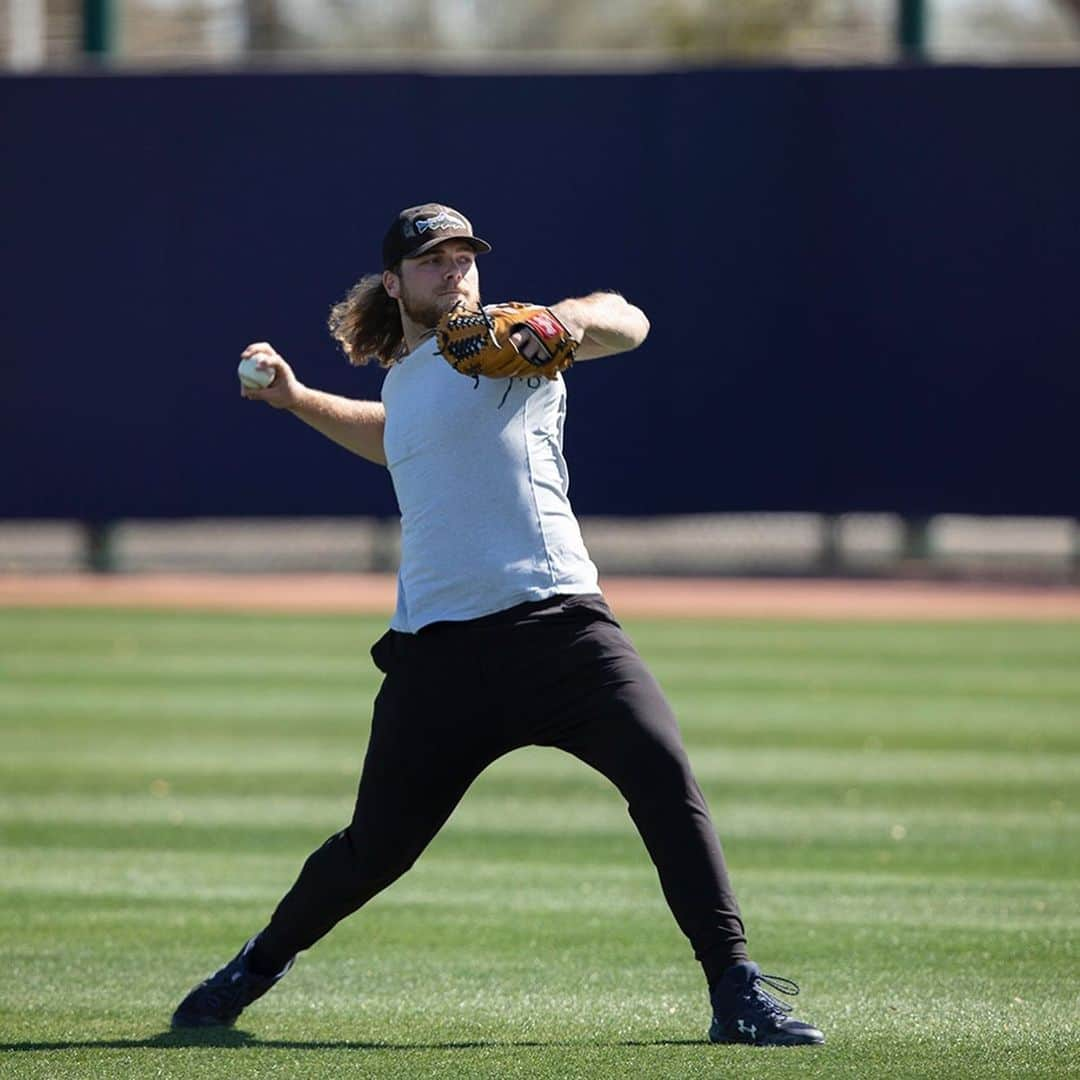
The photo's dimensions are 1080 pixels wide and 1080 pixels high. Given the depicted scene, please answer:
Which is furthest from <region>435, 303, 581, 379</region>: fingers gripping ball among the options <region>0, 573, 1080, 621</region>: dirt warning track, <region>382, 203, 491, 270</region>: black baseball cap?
<region>0, 573, 1080, 621</region>: dirt warning track

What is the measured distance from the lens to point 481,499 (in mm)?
5188

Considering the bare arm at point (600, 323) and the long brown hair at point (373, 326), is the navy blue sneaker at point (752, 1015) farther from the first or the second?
the long brown hair at point (373, 326)

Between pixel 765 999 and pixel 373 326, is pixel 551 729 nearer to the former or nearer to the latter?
pixel 765 999

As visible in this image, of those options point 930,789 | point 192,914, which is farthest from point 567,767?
point 192,914

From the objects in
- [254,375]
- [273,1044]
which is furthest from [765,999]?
[254,375]

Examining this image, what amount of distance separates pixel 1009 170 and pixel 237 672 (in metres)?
8.14

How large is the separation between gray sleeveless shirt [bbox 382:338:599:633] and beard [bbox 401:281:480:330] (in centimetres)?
10

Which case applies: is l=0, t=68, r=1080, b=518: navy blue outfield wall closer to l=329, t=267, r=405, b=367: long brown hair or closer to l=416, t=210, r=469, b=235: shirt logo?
l=329, t=267, r=405, b=367: long brown hair

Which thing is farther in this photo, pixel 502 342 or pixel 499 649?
pixel 499 649

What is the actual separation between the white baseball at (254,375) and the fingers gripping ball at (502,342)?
604 millimetres

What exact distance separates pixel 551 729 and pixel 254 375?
116 centimetres

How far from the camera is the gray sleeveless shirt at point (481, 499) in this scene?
5176 millimetres

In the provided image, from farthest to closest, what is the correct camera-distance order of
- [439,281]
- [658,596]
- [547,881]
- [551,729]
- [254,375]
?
1. [658,596]
2. [547,881]
3. [254,375]
4. [439,281]
5. [551,729]

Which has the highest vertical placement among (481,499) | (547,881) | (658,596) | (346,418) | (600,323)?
(600,323)
